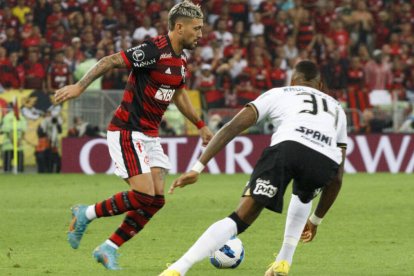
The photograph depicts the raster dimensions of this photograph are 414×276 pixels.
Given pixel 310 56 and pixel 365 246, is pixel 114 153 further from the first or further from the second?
pixel 310 56

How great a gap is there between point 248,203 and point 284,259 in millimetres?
909

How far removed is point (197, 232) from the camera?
39.5 ft

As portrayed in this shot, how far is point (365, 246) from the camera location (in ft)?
35.3

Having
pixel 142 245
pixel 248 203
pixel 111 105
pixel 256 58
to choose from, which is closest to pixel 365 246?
pixel 142 245

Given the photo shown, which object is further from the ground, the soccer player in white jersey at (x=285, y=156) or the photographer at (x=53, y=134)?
the soccer player in white jersey at (x=285, y=156)

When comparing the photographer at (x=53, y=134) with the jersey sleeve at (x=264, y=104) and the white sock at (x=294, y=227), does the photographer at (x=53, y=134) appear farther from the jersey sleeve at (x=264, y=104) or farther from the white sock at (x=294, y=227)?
the jersey sleeve at (x=264, y=104)

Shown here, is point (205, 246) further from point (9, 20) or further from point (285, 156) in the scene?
point (9, 20)

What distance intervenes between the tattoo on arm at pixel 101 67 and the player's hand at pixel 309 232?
206 cm

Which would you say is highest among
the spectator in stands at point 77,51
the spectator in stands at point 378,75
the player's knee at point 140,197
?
the spectator in stands at point 77,51

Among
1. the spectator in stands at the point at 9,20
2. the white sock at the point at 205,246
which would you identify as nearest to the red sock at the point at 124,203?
the white sock at the point at 205,246

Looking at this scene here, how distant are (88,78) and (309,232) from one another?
218 cm

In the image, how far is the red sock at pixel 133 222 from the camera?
905cm

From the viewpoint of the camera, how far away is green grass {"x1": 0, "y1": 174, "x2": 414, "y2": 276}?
9.18 metres

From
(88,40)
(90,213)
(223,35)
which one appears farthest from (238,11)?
(90,213)
